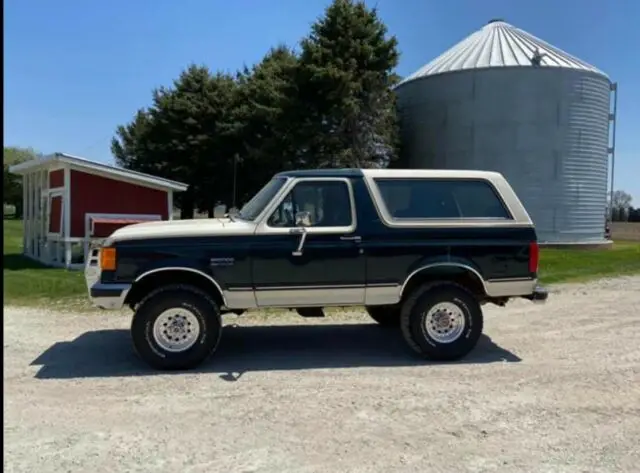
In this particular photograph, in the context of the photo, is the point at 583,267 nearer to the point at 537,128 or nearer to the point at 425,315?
the point at 425,315

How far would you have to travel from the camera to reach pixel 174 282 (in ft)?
22.1

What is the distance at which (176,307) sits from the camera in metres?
6.53

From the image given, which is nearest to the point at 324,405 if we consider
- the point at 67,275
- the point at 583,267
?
the point at 67,275

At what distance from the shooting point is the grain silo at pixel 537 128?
26.7 meters

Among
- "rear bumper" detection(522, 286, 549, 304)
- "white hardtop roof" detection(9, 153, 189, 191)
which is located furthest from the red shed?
"rear bumper" detection(522, 286, 549, 304)

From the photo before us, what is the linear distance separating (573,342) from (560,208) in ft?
66.1

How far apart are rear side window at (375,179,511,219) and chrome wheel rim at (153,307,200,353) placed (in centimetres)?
252

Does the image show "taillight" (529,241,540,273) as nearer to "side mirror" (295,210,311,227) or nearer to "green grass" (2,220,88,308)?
"side mirror" (295,210,311,227)

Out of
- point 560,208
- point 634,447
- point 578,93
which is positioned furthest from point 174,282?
point 578,93

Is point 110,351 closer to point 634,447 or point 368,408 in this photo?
point 368,408

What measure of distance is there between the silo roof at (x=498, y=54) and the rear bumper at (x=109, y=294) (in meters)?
24.4

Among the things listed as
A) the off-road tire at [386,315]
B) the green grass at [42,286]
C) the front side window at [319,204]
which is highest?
the front side window at [319,204]

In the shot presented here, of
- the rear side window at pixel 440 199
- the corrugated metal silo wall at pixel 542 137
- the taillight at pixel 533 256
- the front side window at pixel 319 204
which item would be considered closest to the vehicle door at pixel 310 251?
the front side window at pixel 319 204

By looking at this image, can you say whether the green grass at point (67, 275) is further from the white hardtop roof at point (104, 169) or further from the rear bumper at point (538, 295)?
the rear bumper at point (538, 295)
